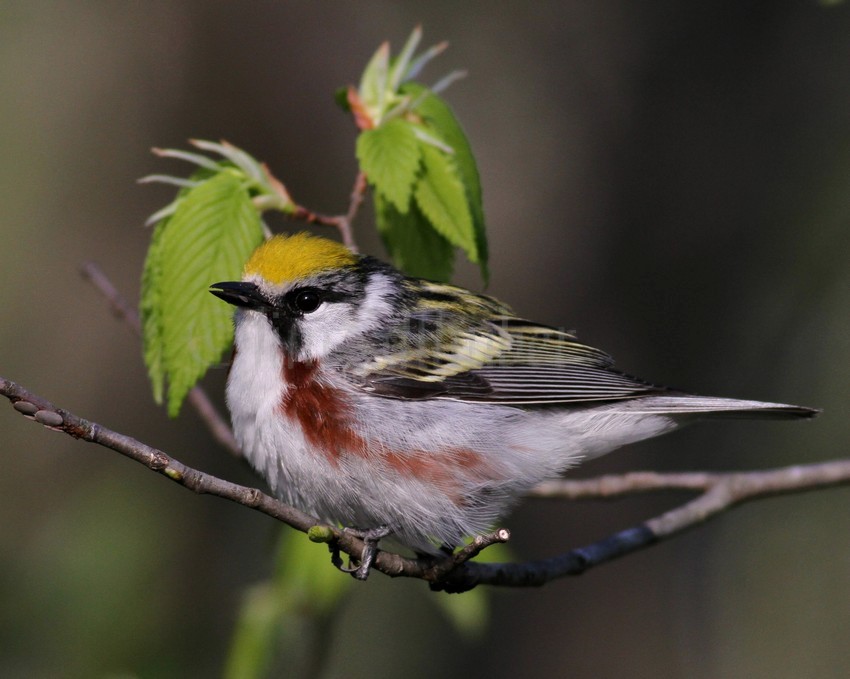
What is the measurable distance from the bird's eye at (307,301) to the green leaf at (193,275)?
1.02 feet

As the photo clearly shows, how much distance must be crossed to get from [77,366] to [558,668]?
4596 mm

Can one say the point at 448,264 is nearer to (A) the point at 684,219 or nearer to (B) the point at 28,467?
(A) the point at 684,219

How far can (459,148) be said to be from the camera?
372 cm

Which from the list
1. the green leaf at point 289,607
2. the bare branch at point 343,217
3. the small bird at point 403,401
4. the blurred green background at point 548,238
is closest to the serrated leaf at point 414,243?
the bare branch at point 343,217

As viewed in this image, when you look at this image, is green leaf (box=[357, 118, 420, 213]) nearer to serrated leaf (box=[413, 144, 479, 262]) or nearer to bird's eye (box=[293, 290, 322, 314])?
serrated leaf (box=[413, 144, 479, 262])

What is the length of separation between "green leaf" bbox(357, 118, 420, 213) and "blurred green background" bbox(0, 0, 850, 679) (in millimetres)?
3755

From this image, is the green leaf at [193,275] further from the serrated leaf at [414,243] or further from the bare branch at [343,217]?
the serrated leaf at [414,243]

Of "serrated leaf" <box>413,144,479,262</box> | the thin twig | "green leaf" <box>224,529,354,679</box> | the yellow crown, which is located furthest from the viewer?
the thin twig

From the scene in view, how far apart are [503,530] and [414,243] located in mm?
1432

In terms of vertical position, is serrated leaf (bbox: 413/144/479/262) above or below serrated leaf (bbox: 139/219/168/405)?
above

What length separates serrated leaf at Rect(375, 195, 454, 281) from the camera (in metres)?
3.91

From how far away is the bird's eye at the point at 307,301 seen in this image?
384 cm

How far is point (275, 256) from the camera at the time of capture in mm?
3756

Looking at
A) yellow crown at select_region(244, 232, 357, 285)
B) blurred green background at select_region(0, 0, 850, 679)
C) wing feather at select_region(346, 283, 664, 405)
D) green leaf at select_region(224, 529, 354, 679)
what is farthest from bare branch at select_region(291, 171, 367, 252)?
blurred green background at select_region(0, 0, 850, 679)
